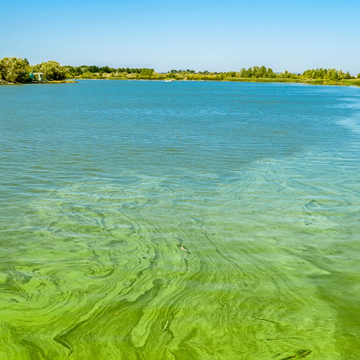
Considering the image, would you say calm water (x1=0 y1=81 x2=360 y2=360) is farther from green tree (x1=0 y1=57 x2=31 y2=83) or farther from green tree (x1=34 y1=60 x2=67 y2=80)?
green tree (x1=34 y1=60 x2=67 y2=80)

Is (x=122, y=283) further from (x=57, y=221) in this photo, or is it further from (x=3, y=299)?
(x=57, y=221)

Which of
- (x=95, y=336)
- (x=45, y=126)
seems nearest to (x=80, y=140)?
(x=45, y=126)

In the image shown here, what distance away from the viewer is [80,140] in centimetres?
1808

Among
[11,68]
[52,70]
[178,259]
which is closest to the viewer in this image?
[178,259]

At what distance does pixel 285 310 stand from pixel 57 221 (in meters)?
4.96

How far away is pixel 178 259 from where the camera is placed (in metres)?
6.00

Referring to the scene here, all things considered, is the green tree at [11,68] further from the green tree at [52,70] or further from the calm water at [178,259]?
the calm water at [178,259]

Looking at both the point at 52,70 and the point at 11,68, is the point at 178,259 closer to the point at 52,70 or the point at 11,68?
the point at 11,68

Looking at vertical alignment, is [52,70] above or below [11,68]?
above

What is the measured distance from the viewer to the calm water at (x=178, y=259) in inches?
161

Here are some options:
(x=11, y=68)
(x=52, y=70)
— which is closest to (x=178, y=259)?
(x=11, y=68)

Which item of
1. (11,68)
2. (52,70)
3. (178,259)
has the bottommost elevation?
(178,259)

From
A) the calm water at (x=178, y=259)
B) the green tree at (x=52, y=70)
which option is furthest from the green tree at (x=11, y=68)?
the calm water at (x=178, y=259)

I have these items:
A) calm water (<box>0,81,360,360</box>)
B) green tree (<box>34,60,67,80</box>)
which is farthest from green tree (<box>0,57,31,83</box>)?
calm water (<box>0,81,360,360</box>)
